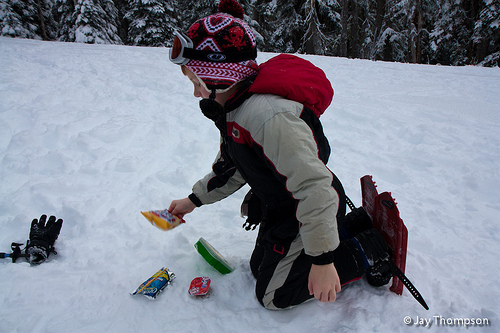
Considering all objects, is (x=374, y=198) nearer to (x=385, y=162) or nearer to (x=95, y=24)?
(x=385, y=162)

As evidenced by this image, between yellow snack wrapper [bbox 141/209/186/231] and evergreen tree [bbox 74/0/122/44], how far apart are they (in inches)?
713

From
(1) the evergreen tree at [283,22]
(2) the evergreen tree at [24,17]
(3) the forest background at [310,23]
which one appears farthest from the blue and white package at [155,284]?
(2) the evergreen tree at [24,17]

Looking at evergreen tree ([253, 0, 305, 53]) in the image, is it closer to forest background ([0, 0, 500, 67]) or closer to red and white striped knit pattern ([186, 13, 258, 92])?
forest background ([0, 0, 500, 67])

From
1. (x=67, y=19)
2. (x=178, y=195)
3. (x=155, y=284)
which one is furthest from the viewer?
(x=67, y=19)

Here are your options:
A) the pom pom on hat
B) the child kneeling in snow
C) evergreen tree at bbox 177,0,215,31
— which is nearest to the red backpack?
the child kneeling in snow

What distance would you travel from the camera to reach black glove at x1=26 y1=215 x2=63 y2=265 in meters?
2.07

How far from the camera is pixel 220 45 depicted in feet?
5.20

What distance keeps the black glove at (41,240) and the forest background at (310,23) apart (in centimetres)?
1671

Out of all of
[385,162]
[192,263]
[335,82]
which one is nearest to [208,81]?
[192,263]

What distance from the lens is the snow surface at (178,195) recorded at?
181 cm

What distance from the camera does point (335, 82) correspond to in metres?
6.78

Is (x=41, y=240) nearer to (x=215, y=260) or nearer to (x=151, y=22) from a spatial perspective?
(x=215, y=260)

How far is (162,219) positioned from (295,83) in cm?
116

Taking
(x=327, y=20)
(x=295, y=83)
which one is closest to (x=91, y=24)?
(x=327, y=20)
